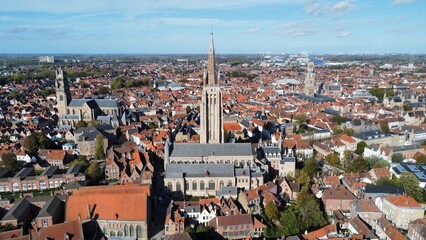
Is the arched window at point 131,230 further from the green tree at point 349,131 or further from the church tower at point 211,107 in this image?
the green tree at point 349,131

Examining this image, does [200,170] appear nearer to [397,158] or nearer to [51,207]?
[51,207]

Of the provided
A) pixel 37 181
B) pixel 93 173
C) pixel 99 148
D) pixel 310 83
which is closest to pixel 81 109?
pixel 99 148

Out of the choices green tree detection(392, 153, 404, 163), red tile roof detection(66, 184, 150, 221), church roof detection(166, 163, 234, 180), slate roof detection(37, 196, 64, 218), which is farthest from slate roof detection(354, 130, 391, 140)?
slate roof detection(37, 196, 64, 218)

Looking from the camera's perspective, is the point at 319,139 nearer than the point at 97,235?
No

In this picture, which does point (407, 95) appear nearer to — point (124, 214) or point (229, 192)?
point (229, 192)

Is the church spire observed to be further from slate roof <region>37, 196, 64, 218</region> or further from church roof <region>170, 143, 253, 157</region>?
slate roof <region>37, 196, 64, 218</region>

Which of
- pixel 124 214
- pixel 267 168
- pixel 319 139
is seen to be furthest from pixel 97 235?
pixel 319 139
